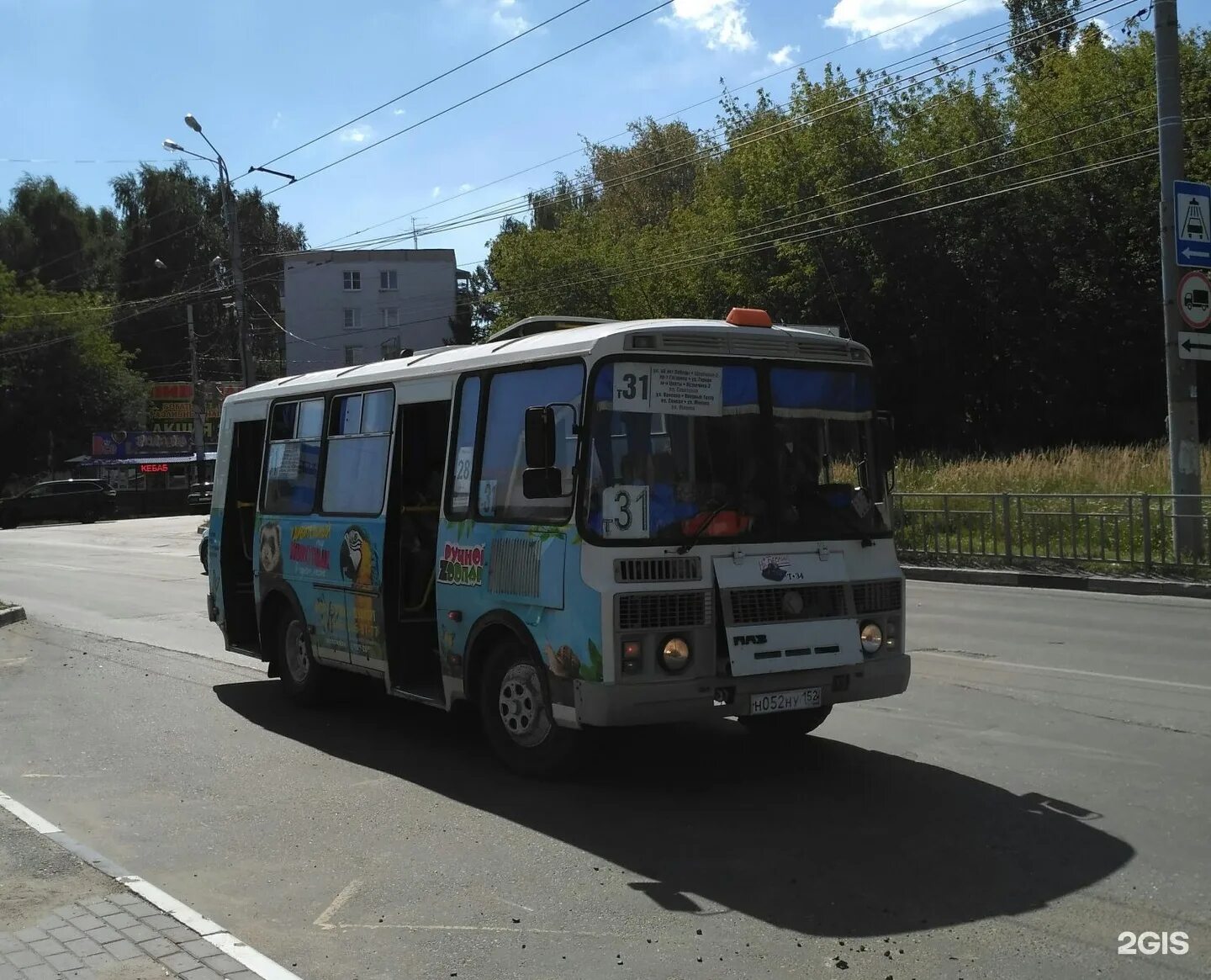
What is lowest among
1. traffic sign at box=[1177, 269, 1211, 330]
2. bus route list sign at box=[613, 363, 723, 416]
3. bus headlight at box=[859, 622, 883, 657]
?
bus headlight at box=[859, 622, 883, 657]

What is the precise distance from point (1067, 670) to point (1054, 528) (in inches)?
344

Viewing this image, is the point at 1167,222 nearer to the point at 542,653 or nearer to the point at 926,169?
the point at 542,653

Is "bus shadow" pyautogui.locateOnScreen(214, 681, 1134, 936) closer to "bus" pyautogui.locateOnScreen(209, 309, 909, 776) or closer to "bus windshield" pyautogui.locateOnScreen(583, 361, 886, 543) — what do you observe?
"bus" pyautogui.locateOnScreen(209, 309, 909, 776)

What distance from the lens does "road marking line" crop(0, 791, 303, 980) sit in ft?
15.2

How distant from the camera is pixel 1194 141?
35000mm

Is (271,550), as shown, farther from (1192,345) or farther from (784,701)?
(1192,345)

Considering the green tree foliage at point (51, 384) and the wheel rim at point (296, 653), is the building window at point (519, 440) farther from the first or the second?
the green tree foliage at point (51, 384)

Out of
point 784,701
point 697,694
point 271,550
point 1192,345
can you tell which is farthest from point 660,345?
point 1192,345

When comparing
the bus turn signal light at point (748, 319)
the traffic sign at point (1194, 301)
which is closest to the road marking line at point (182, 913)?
the bus turn signal light at point (748, 319)

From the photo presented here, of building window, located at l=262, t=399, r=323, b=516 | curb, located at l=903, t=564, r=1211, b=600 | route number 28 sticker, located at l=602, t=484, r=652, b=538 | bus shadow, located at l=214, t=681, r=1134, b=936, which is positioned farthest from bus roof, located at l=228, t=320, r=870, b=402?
curb, located at l=903, t=564, r=1211, b=600

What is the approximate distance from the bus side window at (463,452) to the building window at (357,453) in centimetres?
92

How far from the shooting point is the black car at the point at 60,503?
5172 centimetres

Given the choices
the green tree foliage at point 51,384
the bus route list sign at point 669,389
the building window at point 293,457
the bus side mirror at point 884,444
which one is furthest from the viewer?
the green tree foliage at point 51,384

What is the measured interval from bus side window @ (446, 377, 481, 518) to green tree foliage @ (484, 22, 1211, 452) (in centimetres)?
2798
